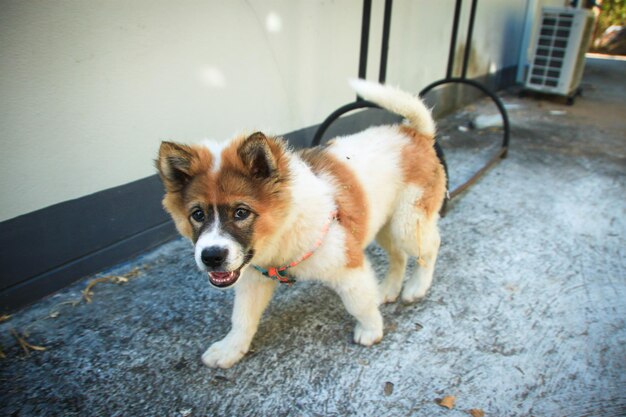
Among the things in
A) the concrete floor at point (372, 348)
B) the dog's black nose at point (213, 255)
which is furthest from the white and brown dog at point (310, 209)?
the concrete floor at point (372, 348)

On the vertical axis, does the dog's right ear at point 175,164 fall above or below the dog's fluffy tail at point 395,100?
below

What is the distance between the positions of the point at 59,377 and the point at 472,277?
2.69m

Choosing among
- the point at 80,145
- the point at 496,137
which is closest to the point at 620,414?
the point at 80,145

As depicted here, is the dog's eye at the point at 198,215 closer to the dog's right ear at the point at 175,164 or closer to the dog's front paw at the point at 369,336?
the dog's right ear at the point at 175,164

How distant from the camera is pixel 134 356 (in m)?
2.44

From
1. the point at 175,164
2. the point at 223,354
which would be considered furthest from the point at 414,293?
the point at 175,164

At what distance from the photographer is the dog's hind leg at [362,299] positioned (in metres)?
2.25

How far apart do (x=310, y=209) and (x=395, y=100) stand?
949 millimetres

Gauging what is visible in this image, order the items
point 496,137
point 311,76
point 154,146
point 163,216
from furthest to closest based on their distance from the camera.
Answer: point 496,137, point 311,76, point 163,216, point 154,146

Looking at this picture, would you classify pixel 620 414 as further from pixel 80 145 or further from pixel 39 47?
pixel 39 47

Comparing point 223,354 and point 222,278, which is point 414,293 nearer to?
point 223,354

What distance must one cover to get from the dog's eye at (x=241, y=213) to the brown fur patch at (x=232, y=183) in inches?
1.3

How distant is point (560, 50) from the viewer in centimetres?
746

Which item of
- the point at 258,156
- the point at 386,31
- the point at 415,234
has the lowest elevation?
the point at 415,234
